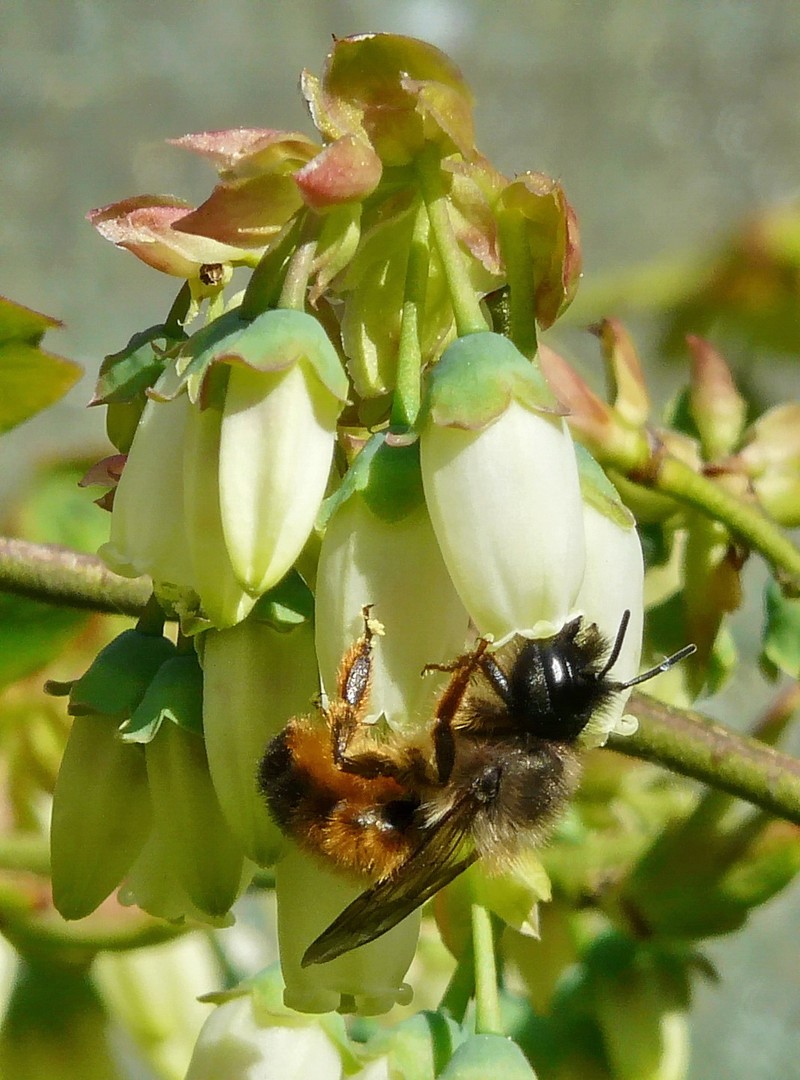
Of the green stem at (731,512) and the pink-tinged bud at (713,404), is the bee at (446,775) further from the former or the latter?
the pink-tinged bud at (713,404)

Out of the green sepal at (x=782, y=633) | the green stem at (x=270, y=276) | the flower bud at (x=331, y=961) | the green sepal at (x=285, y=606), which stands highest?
the green stem at (x=270, y=276)

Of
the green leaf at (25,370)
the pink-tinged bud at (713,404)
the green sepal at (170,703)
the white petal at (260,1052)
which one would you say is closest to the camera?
the green sepal at (170,703)

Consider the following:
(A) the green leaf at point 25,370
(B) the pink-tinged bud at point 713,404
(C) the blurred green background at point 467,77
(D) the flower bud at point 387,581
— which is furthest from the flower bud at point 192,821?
(C) the blurred green background at point 467,77

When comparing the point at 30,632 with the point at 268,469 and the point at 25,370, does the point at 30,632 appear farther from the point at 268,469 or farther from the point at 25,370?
the point at 268,469

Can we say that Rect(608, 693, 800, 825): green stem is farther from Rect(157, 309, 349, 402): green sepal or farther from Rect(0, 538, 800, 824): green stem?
Rect(157, 309, 349, 402): green sepal

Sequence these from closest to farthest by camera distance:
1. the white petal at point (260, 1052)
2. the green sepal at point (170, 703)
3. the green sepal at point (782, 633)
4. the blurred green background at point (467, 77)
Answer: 1. the green sepal at point (170, 703)
2. the white petal at point (260, 1052)
3. the green sepal at point (782, 633)
4. the blurred green background at point (467, 77)

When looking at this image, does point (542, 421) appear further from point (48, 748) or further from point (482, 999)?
point (48, 748)

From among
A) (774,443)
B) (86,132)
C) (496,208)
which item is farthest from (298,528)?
(86,132)
